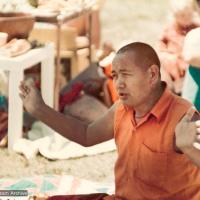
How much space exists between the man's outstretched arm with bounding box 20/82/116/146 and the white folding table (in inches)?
58.3

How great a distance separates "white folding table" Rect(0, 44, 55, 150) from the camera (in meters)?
4.61

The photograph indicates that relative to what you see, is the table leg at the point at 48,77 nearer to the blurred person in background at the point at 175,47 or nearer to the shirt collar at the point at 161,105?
the blurred person in background at the point at 175,47

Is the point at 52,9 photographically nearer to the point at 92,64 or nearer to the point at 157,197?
the point at 92,64

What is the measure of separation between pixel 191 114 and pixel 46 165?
1958 mm

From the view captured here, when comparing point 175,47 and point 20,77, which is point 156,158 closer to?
point 20,77

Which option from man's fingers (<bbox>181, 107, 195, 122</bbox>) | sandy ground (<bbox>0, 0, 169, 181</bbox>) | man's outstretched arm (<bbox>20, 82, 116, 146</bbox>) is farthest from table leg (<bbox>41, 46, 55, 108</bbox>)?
man's fingers (<bbox>181, 107, 195, 122</bbox>)

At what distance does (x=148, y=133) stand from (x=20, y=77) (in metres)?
1.87

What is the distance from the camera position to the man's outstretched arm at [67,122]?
3127mm

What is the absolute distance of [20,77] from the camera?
4.64 m

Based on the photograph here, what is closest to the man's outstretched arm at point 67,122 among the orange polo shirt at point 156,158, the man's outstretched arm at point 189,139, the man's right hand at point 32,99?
the man's right hand at point 32,99

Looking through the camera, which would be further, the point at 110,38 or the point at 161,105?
the point at 110,38

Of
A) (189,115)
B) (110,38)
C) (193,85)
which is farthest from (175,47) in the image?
(110,38)

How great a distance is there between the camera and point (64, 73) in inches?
239

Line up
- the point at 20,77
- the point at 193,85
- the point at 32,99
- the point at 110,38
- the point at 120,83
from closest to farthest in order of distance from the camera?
the point at 120,83
the point at 32,99
the point at 193,85
the point at 20,77
the point at 110,38
